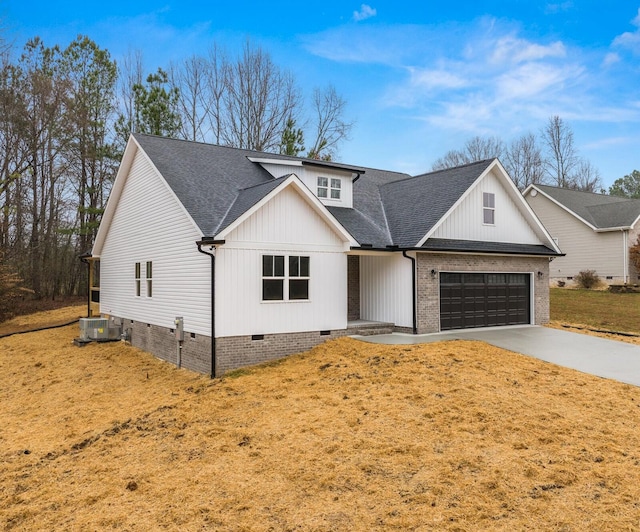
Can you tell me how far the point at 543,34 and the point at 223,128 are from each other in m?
21.7

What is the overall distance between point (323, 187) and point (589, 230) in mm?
21542

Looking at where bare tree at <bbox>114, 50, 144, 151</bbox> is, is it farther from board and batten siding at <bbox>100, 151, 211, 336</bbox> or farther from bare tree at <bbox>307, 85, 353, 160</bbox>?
board and batten siding at <bbox>100, 151, 211, 336</bbox>

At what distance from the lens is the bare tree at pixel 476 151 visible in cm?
4634

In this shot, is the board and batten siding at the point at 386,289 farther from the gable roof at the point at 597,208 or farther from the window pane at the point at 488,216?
the gable roof at the point at 597,208

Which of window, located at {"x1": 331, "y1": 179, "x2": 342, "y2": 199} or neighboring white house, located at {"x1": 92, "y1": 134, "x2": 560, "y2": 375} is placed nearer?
neighboring white house, located at {"x1": 92, "y1": 134, "x2": 560, "y2": 375}

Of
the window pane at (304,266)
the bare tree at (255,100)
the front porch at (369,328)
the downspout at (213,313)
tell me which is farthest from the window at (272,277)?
the bare tree at (255,100)

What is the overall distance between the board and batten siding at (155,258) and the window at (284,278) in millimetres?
1455

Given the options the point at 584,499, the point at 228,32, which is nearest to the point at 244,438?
the point at 584,499

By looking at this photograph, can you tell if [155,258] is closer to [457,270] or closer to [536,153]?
[457,270]

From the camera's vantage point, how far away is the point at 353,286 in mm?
15438

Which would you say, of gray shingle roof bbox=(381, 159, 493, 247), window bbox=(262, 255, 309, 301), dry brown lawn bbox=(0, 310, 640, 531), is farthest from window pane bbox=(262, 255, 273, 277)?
gray shingle roof bbox=(381, 159, 493, 247)

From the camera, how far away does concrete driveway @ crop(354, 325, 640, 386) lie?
400 inches

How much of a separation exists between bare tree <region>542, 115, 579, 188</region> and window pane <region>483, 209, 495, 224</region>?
35.6 m

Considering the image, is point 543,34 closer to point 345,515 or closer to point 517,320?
point 517,320
